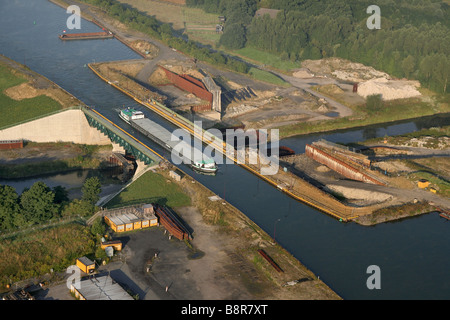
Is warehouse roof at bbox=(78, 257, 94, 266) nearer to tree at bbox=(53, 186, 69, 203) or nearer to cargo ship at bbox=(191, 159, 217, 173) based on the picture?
tree at bbox=(53, 186, 69, 203)

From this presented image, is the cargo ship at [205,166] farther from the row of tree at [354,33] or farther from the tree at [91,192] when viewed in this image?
the row of tree at [354,33]

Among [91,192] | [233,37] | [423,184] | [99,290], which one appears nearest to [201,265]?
[99,290]

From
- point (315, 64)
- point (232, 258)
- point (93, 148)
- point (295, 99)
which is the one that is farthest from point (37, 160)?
point (315, 64)

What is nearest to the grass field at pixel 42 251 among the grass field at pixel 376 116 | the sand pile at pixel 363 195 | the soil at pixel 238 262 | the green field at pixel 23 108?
the soil at pixel 238 262

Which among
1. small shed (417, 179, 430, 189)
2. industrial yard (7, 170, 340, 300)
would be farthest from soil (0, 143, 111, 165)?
small shed (417, 179, 430, 189)

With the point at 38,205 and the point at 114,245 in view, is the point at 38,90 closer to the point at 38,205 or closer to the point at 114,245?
the point at 38,205

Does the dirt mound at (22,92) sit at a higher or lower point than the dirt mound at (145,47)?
lower

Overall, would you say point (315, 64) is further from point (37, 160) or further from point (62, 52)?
point (37, 160)
